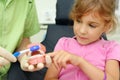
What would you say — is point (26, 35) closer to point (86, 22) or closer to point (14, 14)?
point (14, 14)

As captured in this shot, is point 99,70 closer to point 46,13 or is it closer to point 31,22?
point 31,22

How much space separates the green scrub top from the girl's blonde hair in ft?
0.95

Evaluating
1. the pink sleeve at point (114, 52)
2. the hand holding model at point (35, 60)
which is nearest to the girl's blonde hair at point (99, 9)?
the pink sleeve at point (114, 52)

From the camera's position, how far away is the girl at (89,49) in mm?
1177

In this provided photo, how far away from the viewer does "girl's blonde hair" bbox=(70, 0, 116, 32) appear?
1208 mm

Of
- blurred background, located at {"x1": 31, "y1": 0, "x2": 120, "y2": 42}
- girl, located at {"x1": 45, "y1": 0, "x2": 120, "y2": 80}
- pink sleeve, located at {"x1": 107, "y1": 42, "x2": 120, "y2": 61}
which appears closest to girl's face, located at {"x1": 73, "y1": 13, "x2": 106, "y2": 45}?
girl, located at {"x1": 45, "y1": 0, "x2": 120, "y2": 80}

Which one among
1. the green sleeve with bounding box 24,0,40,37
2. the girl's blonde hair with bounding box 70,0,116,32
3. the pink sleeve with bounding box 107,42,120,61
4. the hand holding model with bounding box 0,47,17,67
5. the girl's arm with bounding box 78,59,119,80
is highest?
the girl's blonde hair with bounding box 70,0,116,32

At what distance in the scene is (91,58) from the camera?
128 cm

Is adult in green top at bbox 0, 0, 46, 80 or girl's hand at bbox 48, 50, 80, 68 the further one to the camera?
adult in green top at bbox 0, 0, 46, 80

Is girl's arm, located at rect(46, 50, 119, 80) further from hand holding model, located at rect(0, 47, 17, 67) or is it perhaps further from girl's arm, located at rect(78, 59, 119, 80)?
hand holding model, located at rect(0, 47, 17, 67)

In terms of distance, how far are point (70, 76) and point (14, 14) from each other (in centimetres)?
43

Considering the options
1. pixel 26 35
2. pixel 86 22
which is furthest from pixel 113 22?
pixel 26 35

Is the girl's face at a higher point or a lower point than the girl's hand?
higher

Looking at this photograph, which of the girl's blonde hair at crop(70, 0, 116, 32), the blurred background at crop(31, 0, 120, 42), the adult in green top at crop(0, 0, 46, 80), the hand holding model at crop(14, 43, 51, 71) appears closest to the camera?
the hand holding model at crop(14, 43, 51, 71)
